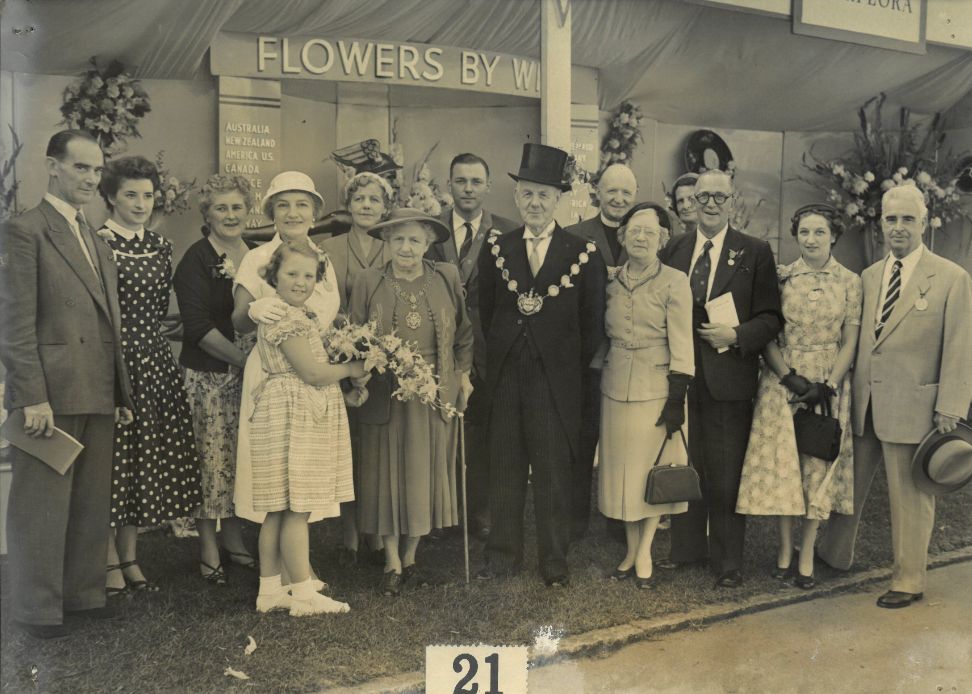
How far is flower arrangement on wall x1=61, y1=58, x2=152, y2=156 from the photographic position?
10.9 feet

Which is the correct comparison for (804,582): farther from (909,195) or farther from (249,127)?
(249,127)

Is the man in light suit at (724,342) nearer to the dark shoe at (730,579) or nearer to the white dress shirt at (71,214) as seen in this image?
the dark shoe at (730,579)

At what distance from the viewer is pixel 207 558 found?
3982 millimetres

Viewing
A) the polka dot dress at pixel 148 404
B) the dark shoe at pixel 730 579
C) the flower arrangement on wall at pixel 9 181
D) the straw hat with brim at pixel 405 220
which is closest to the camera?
the flower arrangement on wall at pixel 9 181

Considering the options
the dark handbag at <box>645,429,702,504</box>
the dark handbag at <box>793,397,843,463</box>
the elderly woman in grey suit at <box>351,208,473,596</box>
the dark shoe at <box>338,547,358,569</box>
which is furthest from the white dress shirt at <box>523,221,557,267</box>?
the dark shoe at <box>338,547,358,569</box>

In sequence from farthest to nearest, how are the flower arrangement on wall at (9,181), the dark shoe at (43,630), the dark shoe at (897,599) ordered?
the dark shoe at (897,599) → the dark shoe at (43,630) → the flower arrangement on wall at (9,181)

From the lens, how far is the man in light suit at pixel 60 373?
129 inches

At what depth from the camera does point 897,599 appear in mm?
3955

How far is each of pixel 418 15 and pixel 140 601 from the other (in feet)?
9.22

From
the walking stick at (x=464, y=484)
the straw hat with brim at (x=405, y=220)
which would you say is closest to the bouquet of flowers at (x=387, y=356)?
the walking stick at (x=464, y=484)

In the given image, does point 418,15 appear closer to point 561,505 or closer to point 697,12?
point 697,12

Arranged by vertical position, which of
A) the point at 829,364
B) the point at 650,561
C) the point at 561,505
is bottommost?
the point at 650,561

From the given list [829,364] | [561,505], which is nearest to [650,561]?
[561,505]

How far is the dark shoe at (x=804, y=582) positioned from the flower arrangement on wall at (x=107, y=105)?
3608 mm
